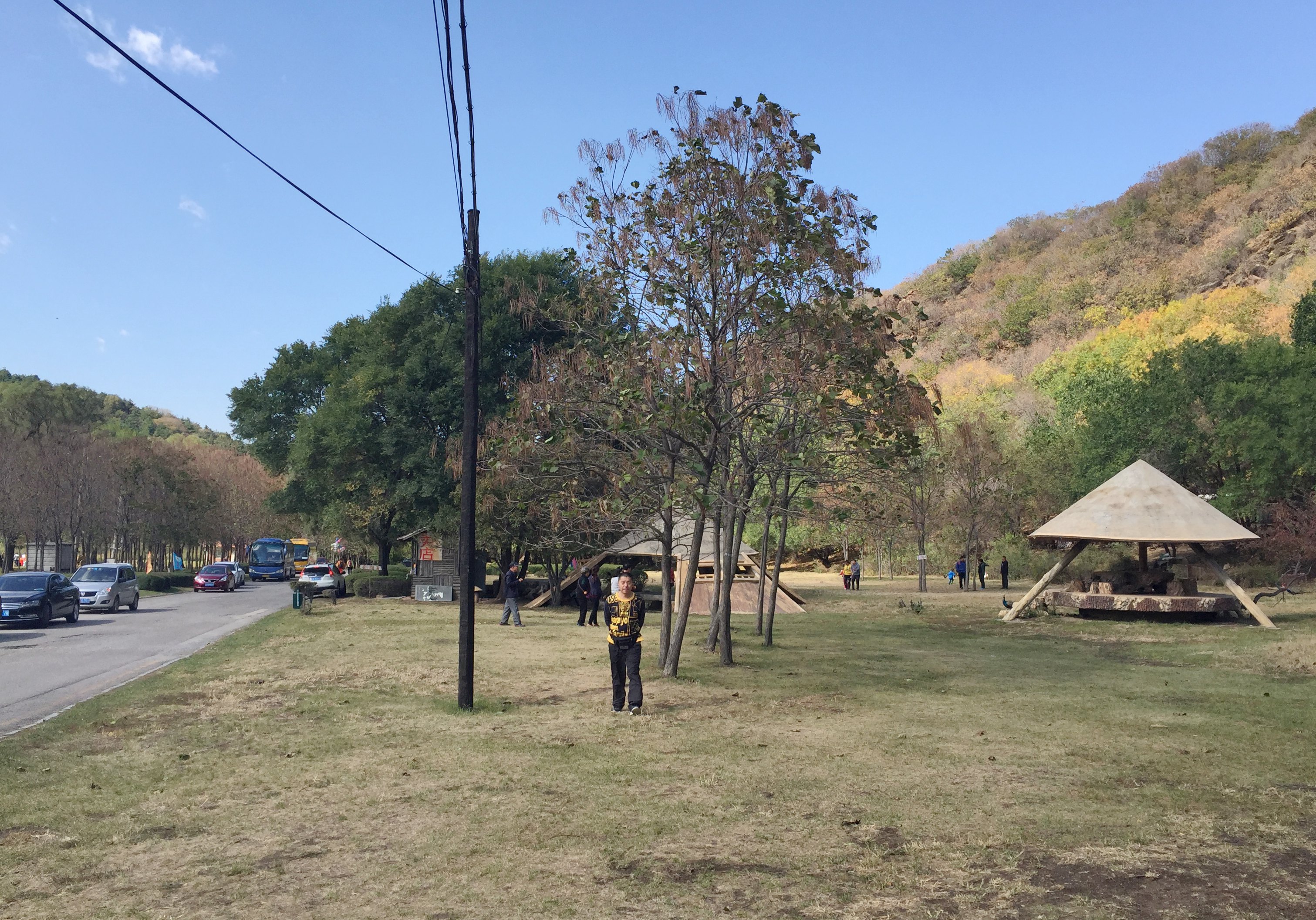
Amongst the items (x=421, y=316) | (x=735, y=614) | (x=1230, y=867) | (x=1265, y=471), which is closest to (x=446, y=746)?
(x=1230, y=867)

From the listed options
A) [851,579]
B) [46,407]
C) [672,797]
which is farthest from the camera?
[46,407]

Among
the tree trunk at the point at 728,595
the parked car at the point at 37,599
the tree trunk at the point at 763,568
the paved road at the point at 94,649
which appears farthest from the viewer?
the parked car at the point at 37,599

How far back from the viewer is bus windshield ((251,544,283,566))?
73.4 metres

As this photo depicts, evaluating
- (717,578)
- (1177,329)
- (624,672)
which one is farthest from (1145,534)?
(1177,329)

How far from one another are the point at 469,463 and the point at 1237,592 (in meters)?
21.4

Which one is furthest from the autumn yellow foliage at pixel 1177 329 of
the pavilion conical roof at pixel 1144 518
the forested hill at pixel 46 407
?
the forested hill at pixel 46 407

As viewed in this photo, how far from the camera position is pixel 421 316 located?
3919 centimetres

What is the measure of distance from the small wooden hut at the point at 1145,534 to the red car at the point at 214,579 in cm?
3860

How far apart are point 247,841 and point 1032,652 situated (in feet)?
55.4

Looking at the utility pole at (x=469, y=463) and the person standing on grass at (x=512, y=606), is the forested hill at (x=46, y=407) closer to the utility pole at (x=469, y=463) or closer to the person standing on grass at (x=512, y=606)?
the person standing on grass at (x=512, y=606)

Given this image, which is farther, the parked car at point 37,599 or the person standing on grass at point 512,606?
the person standing on grass at point 512,606

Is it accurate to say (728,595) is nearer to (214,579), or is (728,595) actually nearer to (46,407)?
(214,579)

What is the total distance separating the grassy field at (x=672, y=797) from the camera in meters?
6.17

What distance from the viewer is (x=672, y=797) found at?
8.60 metres
